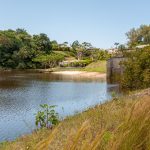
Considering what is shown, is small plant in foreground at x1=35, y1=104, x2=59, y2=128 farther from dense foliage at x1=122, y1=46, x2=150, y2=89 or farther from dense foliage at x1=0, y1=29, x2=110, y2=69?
dense foliage at x1=0, y1=29, x2=110, y2=69

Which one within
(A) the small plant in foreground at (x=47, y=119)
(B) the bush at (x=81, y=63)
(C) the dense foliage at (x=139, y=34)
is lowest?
(A) the small plant in foreground at (x=47, y=119)

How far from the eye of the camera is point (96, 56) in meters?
79.2

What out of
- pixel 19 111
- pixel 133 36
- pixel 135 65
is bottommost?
pixel 19 111

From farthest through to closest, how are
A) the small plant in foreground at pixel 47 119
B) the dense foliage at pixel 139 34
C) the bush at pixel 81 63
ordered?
the dense foliage at pixel 139 34 < the bush at pixel 81 63 < the small plant in foreground at pixel 47 119

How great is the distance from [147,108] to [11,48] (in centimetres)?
7600

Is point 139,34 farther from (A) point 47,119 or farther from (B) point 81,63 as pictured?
(A) point 47,119

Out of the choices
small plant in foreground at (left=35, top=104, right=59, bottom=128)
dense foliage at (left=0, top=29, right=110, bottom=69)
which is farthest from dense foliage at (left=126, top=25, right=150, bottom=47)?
small plant in foreground at (left=35, top=104, right=59, bottom=128)

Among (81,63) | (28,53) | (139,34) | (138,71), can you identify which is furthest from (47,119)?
(139,34)

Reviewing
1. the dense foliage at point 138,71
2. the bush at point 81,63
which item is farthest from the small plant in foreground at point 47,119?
the bush at point 81,63

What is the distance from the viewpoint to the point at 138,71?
Result: 2911 cm

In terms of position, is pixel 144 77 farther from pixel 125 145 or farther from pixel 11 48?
pixel 11 48

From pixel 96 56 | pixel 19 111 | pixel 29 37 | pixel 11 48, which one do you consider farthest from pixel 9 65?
pixel 19 111

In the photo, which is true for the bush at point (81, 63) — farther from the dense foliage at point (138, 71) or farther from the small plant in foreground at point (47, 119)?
the small plant in foreground at point (47, 119)

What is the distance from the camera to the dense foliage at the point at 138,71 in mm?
28109
